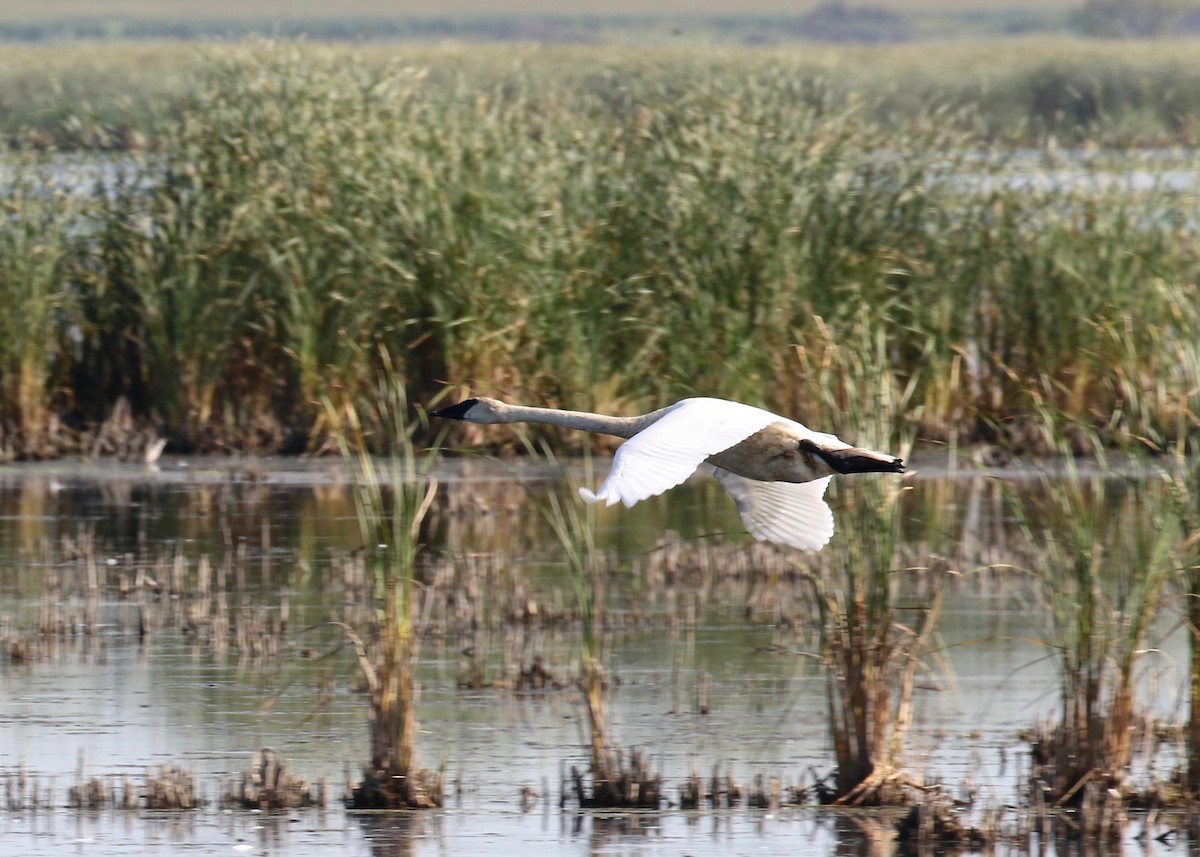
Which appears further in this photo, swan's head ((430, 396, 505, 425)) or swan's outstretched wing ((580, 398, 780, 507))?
swan's head ((430, 396, 505, 425))

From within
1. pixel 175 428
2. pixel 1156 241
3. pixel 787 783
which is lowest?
pixel 787 783

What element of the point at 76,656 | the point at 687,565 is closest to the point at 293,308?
the point at 687,565

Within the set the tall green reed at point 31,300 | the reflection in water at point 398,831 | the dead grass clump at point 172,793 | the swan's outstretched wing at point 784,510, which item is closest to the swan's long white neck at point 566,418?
the swan's outstretched wing at point 784,510

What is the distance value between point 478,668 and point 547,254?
5.61 meters

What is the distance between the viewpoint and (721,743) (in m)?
8.62

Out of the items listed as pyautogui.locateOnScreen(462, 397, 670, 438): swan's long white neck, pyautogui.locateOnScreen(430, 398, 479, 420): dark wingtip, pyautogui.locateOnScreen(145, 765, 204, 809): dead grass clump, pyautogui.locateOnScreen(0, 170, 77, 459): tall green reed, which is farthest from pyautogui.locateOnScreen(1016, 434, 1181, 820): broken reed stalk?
pyautogui.locateOnScreen(0, 170, 77, 459): tall green reed

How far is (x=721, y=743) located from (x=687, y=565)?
3613 mm

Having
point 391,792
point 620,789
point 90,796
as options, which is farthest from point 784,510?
point 90,796

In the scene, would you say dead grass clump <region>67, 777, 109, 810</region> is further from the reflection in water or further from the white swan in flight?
the white swan in flight

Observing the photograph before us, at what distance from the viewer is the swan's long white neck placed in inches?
301

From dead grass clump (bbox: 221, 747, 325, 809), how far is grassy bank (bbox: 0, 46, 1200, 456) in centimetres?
709

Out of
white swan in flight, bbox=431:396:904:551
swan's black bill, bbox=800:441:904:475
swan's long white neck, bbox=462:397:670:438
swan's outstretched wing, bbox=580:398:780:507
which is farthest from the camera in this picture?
swan's long white neck, bbox=462:397:670:438

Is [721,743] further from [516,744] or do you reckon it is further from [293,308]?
[293,308]

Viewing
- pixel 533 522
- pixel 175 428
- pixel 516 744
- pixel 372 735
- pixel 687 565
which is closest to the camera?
pixel 372 735
